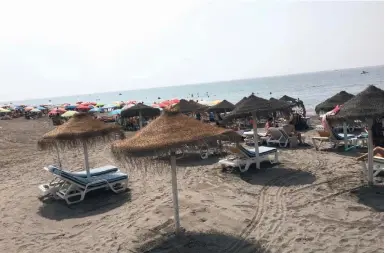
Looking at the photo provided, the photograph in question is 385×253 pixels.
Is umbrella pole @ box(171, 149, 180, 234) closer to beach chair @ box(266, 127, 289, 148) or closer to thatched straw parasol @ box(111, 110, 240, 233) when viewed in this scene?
thatched straw parasol @ box(111, 110, 240, 233)

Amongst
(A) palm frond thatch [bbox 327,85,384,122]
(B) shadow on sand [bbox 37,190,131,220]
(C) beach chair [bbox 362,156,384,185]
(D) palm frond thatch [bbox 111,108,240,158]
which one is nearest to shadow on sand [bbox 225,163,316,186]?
(C) beach chair [bbox 362,156,384,185]

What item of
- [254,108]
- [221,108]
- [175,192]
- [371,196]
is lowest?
[371,196]

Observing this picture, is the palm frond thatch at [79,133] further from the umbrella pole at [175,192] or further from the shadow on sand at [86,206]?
the umbrella pole at [175,192]

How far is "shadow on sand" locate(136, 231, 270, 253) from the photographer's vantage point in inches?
186

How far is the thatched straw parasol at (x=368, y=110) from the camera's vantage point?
6336 mm

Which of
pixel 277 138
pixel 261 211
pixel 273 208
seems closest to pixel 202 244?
pixel 261 211

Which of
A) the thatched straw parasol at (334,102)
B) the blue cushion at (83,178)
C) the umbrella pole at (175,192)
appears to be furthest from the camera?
the thatched straw parasol at (334,102)

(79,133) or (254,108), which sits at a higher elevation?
(254,108)

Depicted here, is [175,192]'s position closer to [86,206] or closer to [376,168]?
[86,206]

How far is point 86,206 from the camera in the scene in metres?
7.02

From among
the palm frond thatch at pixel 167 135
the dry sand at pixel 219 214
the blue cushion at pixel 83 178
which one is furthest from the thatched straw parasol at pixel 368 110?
the blue cushion at pixel 83 178

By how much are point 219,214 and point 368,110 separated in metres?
3.34

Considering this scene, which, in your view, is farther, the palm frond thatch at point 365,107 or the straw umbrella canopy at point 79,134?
the straw umbrella canopy at point 79,134

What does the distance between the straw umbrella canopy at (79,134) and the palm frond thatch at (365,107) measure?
4700 millimetres
